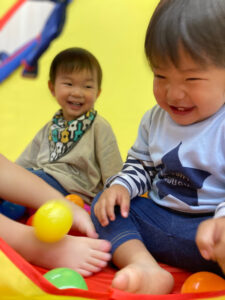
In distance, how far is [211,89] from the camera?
709mm

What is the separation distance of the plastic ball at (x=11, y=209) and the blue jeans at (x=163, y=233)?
256mm

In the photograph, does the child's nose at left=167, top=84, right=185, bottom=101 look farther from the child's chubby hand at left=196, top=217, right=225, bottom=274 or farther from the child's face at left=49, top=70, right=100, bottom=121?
the child's face at left=49, top=70, right=100, bottom=121

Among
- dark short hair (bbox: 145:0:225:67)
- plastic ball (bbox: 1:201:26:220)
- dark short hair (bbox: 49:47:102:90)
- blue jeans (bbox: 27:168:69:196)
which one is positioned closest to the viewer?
dark short hair (bbox: 145:0:225:67)

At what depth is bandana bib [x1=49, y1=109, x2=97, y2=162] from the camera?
3.99ft

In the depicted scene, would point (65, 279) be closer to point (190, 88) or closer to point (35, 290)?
point (35, 290)

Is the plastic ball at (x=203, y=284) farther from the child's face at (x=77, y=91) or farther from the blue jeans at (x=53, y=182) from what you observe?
the child's face at (x=77, y=91)

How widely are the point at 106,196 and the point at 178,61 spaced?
27 cm

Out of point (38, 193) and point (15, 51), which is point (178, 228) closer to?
point (38, 193)

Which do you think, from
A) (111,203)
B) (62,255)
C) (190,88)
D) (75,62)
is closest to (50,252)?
(62,255)

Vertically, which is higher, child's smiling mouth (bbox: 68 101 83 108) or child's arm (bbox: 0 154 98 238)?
child's smiling mouth (bbox: 68 101 83 108)

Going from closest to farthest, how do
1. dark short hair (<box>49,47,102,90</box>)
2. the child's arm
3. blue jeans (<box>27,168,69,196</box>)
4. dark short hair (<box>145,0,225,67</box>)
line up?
dark short hair (<box>145,0,225,67</box>) → the child's arm → blue jeans (<box>27,168,69,196</box>) → dark short hair (<box>49,47,102,90</box>)

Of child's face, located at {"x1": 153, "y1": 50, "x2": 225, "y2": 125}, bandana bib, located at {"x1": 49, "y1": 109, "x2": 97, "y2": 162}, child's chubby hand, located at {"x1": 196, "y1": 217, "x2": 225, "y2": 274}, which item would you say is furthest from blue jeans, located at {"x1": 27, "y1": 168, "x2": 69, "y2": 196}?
child's chubby hand, located at {"x1": 196, "y1": 217, "x2": 225, "y2": 274}

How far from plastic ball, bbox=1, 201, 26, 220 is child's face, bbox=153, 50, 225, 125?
45 cm

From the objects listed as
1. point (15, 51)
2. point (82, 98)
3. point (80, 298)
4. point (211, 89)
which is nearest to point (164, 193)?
point (211, 89)
